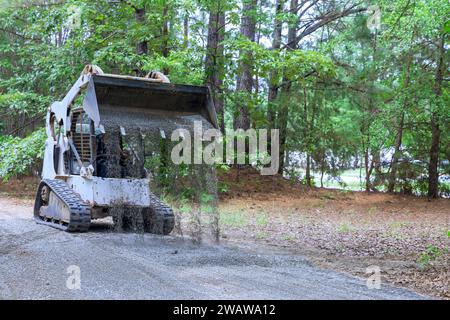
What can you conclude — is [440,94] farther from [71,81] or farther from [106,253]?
[106,253]

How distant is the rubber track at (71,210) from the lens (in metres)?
9.55

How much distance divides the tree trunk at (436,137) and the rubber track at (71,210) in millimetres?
10618

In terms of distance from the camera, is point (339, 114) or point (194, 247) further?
point (339, 114)

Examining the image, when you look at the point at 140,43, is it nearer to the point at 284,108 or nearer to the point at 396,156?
the point at 284,108

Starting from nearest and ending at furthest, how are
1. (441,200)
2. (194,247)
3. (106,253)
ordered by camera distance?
1. (106,253)
2. (194,247)
3. (441,200)

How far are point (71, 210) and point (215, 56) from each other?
6.42 meters

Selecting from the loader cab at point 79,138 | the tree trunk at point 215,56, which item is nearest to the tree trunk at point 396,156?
the tree trunk at point 215,56

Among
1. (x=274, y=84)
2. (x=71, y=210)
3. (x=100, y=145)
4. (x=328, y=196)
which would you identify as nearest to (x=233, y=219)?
(x=100, y=145)

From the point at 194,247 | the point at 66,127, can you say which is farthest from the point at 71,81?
the point at 194,247

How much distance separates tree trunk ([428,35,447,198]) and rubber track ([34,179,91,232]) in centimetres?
1062

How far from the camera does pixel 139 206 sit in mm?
9820

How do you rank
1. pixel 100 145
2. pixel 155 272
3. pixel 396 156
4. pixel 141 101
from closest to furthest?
pixel 155 272 < pixel 141 101 < pixel 100 145 < pixel 396 156

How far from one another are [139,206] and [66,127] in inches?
81.5

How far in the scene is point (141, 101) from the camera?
936 cm
